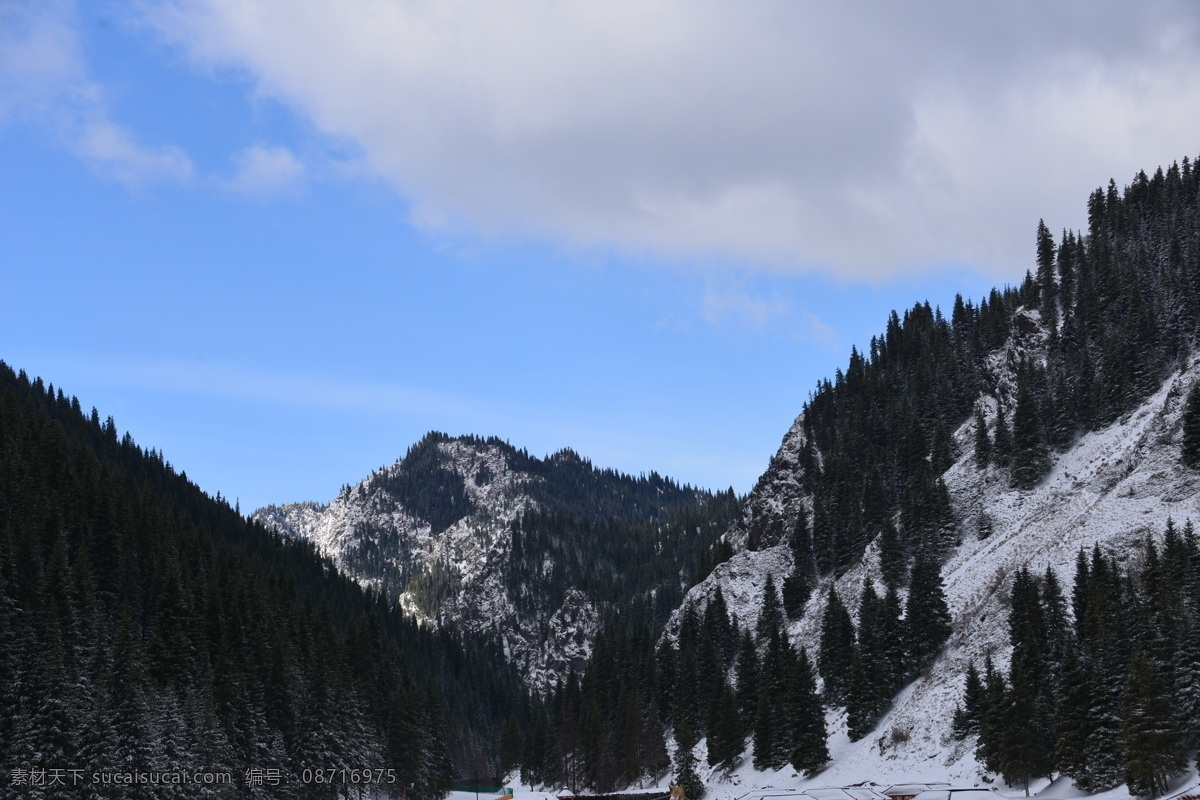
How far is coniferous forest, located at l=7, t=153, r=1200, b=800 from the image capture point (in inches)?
2904

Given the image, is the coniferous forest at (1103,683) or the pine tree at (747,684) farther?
the pine tree at (747,684)

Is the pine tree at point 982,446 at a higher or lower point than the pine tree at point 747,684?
higher

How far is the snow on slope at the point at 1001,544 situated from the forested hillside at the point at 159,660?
4149 cm

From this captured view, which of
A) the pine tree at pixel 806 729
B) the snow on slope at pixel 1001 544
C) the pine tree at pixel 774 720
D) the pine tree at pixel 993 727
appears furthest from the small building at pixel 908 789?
the pine tree at pixel 774 720

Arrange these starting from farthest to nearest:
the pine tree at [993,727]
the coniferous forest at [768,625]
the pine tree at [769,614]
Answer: the pine tree at [769,614] → the pine tree at [993,727] → the coniferous forest at [768,625]

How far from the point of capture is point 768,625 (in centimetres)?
14550

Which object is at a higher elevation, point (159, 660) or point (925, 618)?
point (925, 618)

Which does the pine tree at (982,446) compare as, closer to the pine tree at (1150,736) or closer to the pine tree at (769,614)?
the pine tree at (769,614)

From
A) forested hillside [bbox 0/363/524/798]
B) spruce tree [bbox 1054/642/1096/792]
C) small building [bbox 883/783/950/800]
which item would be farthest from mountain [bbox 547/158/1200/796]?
forested hillside [bbox 0/363/524/798]

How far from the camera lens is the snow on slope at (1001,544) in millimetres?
96000

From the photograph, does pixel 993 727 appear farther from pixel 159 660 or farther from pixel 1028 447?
pixel 159 660

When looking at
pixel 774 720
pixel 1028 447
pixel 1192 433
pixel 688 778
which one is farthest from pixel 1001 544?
pixel 688 778

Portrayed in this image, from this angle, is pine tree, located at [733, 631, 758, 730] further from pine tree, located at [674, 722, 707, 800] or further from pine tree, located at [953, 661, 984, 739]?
pine tree, located at [953, 661, 984, 739]

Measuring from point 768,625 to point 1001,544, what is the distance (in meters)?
37.9
